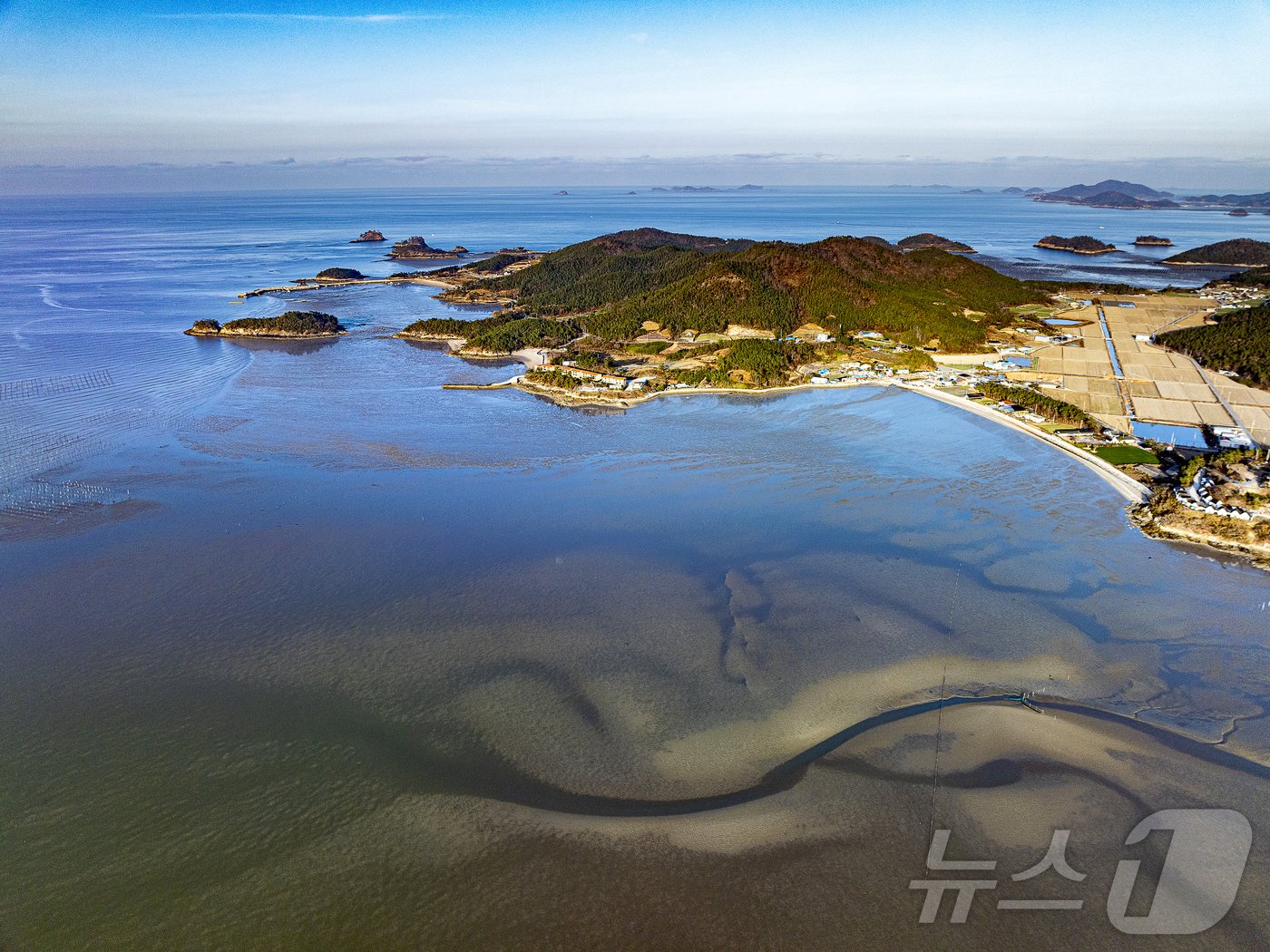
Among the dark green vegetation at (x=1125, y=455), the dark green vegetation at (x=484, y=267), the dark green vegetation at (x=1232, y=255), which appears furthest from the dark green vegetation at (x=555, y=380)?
the dark green vegetation at (x=1232, y=255)

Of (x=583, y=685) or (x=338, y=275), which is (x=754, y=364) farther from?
(x=338, y=275)

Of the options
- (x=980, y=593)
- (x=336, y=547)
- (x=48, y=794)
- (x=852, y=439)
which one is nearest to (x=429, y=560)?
(x=336, y=547)

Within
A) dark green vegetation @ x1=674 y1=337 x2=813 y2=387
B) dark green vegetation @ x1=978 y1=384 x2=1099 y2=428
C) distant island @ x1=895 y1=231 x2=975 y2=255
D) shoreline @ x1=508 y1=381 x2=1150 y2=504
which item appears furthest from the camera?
distant island @ x1=895 y1=231 x2=975 y2=255

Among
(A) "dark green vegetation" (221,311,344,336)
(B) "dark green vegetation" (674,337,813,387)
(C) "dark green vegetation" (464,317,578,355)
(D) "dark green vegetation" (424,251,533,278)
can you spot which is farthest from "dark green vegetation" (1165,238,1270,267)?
(A) "dark green vegetation" (221,311,344,336)

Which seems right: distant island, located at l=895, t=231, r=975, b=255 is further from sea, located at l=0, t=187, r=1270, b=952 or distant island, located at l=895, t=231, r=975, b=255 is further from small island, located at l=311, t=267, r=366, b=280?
sea, located at l=0, t=187, r=1270, b=952

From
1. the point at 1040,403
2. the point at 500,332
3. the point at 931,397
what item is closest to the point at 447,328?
the point at 500,332

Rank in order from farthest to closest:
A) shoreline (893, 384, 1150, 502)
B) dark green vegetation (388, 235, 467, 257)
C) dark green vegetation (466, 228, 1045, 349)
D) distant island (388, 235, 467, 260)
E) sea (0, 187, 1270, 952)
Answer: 1. dark green vegetation (388, 235, 467, 257)
2. distant island (388, 235, 467, 260)
3. dark green vegetation (466, 228, 1045, 349)
4. shoreline (893, 384, 1150, 502)
5. sea (0, 187, 1270, 952)
